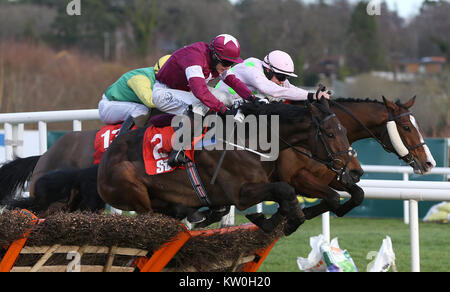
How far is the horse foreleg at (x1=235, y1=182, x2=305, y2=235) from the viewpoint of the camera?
4.05m

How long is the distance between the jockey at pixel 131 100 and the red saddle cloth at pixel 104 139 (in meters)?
0.08

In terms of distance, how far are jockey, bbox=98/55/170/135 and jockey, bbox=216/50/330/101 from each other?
53cm

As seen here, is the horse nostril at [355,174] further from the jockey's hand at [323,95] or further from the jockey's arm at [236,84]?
the jockey's arm at [236,84]

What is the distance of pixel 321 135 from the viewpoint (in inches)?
169

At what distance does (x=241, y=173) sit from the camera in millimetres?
4316

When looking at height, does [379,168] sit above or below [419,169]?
below

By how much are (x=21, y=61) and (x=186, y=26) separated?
935 cm

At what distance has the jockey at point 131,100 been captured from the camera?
16.9ft

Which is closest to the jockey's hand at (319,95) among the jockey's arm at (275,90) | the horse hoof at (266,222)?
the jockey's arm at (275,90)

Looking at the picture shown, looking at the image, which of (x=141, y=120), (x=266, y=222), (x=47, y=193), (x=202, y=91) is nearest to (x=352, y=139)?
(x=266, y=222)

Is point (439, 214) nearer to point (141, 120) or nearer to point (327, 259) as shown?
point (327, 259)

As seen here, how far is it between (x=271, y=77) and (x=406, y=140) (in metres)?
1.01

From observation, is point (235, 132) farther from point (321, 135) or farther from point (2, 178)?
point (2, 178)

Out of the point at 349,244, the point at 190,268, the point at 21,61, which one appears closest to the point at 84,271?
the point at 190,268
